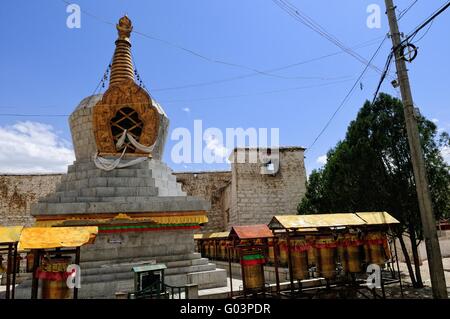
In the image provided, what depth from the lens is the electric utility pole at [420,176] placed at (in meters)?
7.96

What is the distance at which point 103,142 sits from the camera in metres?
14.6

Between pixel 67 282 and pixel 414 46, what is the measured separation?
1029 cm

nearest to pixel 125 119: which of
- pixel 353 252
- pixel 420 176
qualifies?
pixel 353 252

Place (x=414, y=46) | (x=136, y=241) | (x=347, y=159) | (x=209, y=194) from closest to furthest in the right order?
(x=414, y=46), (x=136, y=241), (x=347, y=159), (x=209, y=194)

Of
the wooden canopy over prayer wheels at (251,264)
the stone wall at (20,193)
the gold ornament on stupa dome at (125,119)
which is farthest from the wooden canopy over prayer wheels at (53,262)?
the stone wall at (20,193)

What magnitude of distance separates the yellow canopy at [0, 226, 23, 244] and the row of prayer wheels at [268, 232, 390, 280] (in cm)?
662

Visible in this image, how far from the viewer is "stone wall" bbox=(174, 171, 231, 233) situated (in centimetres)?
3050

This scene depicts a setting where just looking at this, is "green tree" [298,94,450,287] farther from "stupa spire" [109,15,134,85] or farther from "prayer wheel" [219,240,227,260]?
"stupa spire" [109,15,134,85]

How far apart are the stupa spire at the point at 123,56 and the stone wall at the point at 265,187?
12.2m

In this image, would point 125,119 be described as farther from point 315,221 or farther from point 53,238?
point 315,221

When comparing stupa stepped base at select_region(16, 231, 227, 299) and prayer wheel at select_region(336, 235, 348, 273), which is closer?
prayer wheel at select_region(336, 235, 348, 273)

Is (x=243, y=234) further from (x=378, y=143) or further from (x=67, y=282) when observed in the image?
(x=378, y=143)

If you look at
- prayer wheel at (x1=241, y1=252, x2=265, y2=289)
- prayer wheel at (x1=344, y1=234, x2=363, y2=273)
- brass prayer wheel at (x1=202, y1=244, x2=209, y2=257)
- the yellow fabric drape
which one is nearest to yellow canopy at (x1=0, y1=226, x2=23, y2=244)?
the yellow fabric drape
